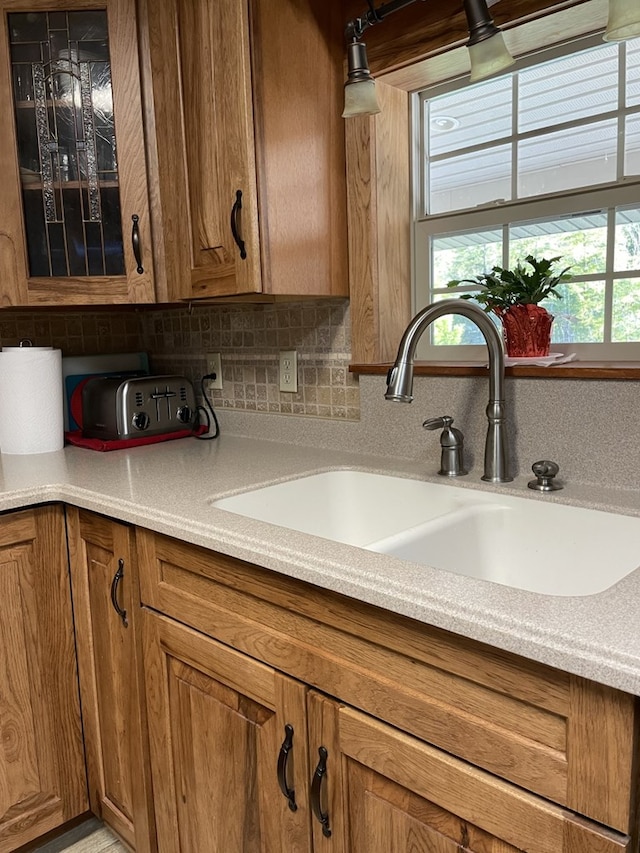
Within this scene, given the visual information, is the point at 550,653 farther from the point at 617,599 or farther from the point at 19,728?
the point at 19,728

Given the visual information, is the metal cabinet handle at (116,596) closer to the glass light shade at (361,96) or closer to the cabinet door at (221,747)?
the cabinet door at (221,747)

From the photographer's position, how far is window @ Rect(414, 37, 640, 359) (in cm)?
134

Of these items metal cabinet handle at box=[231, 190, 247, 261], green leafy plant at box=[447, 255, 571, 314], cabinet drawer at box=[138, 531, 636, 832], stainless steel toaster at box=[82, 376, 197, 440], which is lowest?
cabinet drawer at box=[138, 531, 636, 832]

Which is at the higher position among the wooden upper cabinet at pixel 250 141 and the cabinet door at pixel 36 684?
the wooden upper cabinet at pixel 250 141

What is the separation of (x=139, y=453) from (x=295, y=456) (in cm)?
42

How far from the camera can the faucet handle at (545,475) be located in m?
1.19

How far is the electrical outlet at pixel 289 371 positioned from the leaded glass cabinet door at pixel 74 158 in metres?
0.38

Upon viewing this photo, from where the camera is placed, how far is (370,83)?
1.22 m

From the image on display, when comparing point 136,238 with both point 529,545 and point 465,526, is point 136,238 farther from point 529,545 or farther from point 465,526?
point 529,545

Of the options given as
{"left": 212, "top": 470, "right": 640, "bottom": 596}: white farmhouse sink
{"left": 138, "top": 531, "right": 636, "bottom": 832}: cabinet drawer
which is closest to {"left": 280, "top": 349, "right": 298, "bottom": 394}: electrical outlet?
{"left": 212, "top": 470, "right": 640, "bottom": 596}: white farmhouse sink

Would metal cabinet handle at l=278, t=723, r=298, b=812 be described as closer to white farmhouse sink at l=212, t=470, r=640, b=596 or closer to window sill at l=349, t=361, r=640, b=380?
white farmhouse sink at l=212, t=470, r=640, b=596

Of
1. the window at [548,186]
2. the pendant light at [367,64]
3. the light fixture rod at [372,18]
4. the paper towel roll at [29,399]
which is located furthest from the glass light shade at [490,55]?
the paper towel roll at [29,399]

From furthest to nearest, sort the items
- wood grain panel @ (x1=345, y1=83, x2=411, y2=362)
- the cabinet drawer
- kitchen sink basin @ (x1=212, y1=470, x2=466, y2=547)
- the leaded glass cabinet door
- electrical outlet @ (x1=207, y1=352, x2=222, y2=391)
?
electrical outlet @ (x1=207, y1=352, x2=222, y2=391) < the leaded glass cabinet door < wood grain panel @ (x1=345, y1=83, x2=411, y2=362) < kitchen sink basin @ (x1=212, y1=470, x2=466, y2=547) < the cabinet drawer

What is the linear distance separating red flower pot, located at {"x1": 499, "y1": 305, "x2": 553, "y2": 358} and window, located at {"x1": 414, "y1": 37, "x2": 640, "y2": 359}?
0.14 m
